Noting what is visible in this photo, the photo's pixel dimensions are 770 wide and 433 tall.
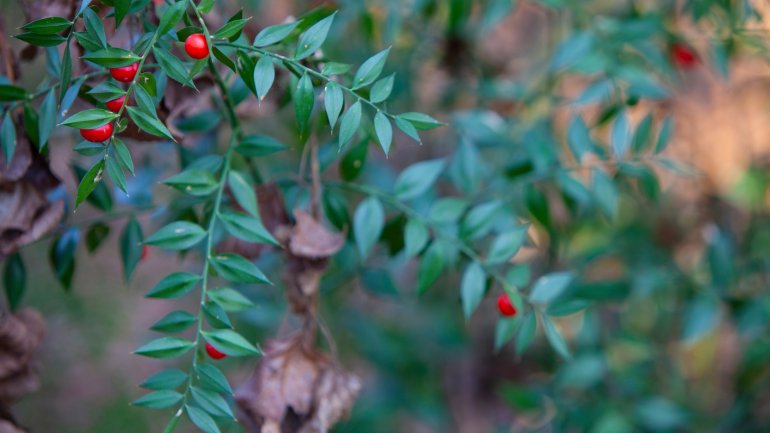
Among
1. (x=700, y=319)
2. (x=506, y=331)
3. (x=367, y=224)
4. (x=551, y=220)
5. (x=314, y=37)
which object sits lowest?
(x=700, y=319)

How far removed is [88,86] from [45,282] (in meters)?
2.02

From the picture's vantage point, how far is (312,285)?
1146 mm

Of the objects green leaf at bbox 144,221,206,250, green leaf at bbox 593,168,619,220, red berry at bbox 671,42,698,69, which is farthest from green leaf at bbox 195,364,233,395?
red berry at bbox 671,42,698,69

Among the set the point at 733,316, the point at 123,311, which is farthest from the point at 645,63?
the point at 123,311

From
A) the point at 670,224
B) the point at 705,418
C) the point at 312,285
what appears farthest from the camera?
the point at 670,224

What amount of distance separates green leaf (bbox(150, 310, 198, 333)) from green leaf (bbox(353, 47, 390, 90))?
13.5 inches

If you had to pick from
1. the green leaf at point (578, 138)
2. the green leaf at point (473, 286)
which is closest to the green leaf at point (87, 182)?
the green leaf at point (473, 286)

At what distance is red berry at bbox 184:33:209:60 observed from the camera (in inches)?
35.6

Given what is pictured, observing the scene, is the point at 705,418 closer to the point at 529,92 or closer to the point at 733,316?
the point at 733,316

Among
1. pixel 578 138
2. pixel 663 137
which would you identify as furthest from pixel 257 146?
pixel 663 137

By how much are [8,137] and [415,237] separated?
559 mm

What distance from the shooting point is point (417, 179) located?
1.26 metres

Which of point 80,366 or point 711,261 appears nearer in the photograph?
point 711,261

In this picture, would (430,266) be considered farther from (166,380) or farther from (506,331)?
(166,380)
